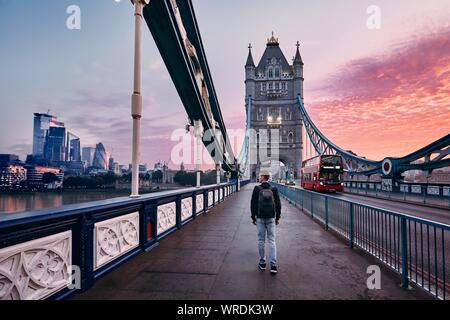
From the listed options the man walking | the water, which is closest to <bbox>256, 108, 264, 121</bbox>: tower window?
the water

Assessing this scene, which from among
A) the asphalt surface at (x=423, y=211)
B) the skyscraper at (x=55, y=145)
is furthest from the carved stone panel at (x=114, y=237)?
the skyscraper at (x=55, y=145)

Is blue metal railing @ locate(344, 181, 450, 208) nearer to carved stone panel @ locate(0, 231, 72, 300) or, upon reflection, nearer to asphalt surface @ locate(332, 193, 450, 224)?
asphalt surface @ locate(332, 193, 450, 224)

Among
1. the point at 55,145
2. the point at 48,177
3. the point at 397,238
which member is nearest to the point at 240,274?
the point at 397,238

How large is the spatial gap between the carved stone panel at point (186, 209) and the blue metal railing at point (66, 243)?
223 cm

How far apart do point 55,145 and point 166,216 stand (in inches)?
3888

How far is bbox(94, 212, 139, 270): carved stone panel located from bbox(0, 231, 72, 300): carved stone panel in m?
0.50

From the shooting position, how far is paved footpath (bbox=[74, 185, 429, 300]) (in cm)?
Answer: 303

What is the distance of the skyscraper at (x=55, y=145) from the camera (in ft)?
262

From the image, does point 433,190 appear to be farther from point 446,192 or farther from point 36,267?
point 36,267

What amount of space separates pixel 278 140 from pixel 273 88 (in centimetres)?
1894

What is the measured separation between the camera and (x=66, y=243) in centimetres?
290

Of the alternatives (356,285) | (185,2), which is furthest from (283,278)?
(185,2)

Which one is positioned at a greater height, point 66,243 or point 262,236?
point 66,243

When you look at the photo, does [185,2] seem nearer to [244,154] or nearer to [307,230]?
[307,230]
